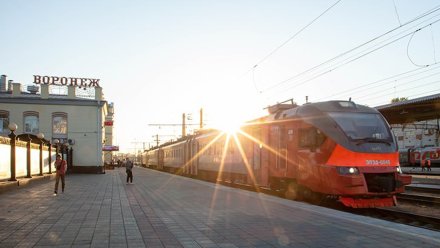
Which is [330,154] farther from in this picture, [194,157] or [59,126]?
[59,126]

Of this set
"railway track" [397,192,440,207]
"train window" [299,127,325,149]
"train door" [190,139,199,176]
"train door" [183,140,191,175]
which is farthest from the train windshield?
"train door" [183,140,191,175]

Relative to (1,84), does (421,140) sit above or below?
below

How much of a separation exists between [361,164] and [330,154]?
3.00 ft

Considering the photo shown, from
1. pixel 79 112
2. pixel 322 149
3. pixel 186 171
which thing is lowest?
pixel 186 171

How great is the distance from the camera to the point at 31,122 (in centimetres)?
3994

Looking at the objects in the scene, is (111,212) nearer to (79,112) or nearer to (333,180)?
(333,180)

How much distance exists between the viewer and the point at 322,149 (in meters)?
13.7

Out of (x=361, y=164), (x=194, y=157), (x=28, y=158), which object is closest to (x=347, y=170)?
(x=361, y=164)

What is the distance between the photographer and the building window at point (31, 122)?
39.7 m

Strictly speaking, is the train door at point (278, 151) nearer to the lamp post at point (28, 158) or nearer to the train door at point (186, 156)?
the lamp post at point (28, 158)

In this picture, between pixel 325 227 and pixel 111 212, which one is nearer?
pixel 325 227

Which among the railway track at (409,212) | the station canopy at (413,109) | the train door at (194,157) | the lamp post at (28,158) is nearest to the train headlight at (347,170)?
the railway track at (409,212)

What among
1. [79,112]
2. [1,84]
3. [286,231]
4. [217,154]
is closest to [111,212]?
[286,231]

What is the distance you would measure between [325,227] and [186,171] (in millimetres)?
29548
